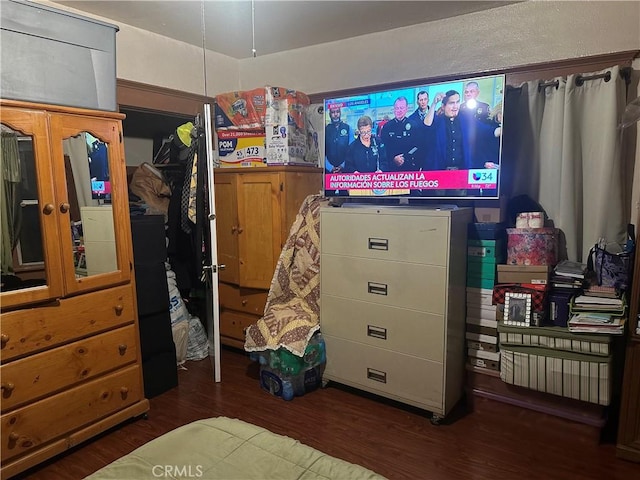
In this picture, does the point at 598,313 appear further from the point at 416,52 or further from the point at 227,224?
the point at 227,224

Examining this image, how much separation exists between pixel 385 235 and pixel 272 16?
157 centimetres

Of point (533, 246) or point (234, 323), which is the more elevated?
point (533, 246)

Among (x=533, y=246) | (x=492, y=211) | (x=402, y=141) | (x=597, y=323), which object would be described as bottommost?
(x=597, y=323)

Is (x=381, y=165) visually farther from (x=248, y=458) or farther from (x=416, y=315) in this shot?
(x=248, y=458)

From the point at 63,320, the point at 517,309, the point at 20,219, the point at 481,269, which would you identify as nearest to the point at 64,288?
the point at 63,320

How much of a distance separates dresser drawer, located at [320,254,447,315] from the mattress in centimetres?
129

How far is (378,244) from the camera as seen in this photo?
2.54m

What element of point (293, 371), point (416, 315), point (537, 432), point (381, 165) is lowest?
point (537, 432)

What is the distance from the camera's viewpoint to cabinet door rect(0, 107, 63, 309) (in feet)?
6.31

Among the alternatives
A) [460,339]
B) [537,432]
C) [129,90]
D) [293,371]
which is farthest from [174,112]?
[537,432]

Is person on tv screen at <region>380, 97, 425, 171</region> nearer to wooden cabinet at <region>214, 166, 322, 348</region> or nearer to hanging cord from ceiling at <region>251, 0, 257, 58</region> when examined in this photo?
wooden cabinet at <region>214, 166, 322, 348</region>

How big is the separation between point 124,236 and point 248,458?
154 centimetres

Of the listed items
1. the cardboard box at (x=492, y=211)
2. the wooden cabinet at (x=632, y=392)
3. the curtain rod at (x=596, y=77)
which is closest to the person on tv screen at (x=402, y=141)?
the cardboard box at (x=492, y=211)

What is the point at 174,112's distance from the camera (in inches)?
130
